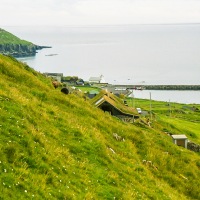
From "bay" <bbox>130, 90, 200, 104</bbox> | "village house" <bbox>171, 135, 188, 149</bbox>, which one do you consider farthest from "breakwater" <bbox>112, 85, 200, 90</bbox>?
"village house" <bbox>171, 135, 188, 149</bbox>

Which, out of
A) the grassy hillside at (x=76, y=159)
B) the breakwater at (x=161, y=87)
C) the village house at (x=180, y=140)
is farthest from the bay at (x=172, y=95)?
the grassy hillside at (x=76, y=159)

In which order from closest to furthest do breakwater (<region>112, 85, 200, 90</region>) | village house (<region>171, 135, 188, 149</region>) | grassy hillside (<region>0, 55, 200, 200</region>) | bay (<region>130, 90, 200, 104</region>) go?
grassy hillside (<region>0, 55, 200, 200</region>), village house (<region>171, 135, 188, 149</region>), bay (<region>130, 90, 200, 104</region>), breakwater (<region>112, 85, 200, 90</region>)

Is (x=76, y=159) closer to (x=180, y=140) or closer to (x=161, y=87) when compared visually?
(x=180, y=140)

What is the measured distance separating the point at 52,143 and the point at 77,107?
33.9 ft

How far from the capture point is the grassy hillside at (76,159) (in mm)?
11602

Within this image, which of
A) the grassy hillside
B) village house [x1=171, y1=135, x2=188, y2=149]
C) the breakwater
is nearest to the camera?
the grassy hillside

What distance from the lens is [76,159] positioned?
1527 centimetres

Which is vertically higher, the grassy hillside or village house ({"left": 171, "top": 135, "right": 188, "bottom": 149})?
the grassy hillside

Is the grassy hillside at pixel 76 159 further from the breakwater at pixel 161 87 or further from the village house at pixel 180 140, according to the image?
the breakwater at pixel 161 87

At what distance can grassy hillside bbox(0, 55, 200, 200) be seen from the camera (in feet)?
38.1

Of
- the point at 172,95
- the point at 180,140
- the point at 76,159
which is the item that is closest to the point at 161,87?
the point at 172,95

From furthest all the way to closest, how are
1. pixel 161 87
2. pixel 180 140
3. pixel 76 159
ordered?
pixel 161 87 → pixel 180 140 → pixel 76 159

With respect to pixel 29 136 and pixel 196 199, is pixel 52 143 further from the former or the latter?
pixel 196 199

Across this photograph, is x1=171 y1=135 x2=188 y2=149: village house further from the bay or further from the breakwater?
the breakwater
